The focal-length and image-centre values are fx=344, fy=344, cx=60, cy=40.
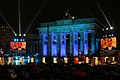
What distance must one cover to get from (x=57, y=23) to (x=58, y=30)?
3074 millimetres

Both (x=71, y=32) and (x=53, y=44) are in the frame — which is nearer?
(x=71, y=32)

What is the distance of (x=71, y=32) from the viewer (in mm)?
127188

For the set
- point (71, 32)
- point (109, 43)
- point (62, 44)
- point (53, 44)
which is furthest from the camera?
point (53, 44)

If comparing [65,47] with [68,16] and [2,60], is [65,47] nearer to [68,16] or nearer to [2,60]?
[68,16]

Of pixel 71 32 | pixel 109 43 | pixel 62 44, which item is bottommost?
pixel 62 44

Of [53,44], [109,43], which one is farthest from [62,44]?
[109,43]

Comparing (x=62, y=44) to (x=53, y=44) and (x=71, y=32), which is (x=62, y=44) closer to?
(x=53, y=44)

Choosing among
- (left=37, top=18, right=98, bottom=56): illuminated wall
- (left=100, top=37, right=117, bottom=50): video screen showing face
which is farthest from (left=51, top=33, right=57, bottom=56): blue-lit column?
(left=100, top=37, right=117, bottom=50): video screen showing face

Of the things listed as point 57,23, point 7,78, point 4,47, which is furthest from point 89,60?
point 7,78

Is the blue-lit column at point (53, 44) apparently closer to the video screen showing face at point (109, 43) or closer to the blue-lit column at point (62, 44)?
the blue-lit column at point (62, 44)

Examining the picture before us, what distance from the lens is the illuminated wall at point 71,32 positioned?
12336 cm

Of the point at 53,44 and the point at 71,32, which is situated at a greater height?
the point at 71,32

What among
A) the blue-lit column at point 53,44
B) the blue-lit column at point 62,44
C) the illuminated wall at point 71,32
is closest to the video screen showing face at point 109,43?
the illuminated wall at point 71,32

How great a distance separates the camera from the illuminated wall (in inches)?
4857
